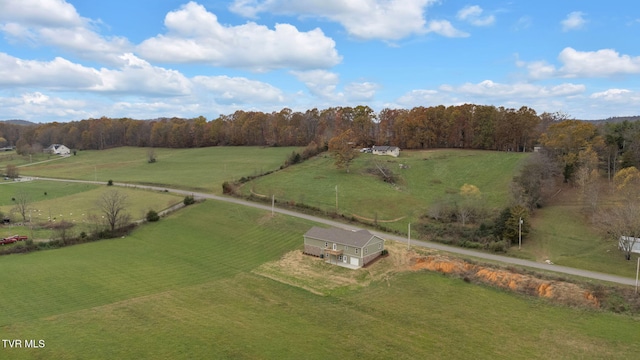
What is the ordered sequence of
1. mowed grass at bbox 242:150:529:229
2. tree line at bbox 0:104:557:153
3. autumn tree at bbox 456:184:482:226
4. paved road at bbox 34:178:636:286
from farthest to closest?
tree line at bbox 0:104:557:153, mowed grass at bbox 242:150:529:229, autumn tree at bbox 456:184:482:226, paved road at bbox 34:178:636:286

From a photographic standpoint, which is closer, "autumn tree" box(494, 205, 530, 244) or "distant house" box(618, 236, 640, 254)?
"distant house" box(618, 236, 640, 254)

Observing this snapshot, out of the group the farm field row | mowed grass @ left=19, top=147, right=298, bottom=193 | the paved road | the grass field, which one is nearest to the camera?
the grass field

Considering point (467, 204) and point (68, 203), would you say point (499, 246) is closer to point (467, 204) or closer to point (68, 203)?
point (467, 204)

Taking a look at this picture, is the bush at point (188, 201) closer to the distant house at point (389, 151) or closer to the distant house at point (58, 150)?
the distant house at point (389, 151)

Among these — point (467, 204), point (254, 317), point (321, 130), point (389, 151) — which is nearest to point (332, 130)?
point (321, 130)

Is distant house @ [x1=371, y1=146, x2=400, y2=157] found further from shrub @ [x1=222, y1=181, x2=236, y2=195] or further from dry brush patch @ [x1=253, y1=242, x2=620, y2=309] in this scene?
dry brush patch @ [x1=253, y1=242, x2=620, y2=309]

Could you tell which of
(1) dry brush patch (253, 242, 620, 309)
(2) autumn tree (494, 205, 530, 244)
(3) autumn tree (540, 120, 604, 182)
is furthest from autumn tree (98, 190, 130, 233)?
(3) autumn tree (540, 120, 604, 182)

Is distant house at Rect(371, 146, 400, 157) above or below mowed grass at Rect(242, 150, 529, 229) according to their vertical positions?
above
